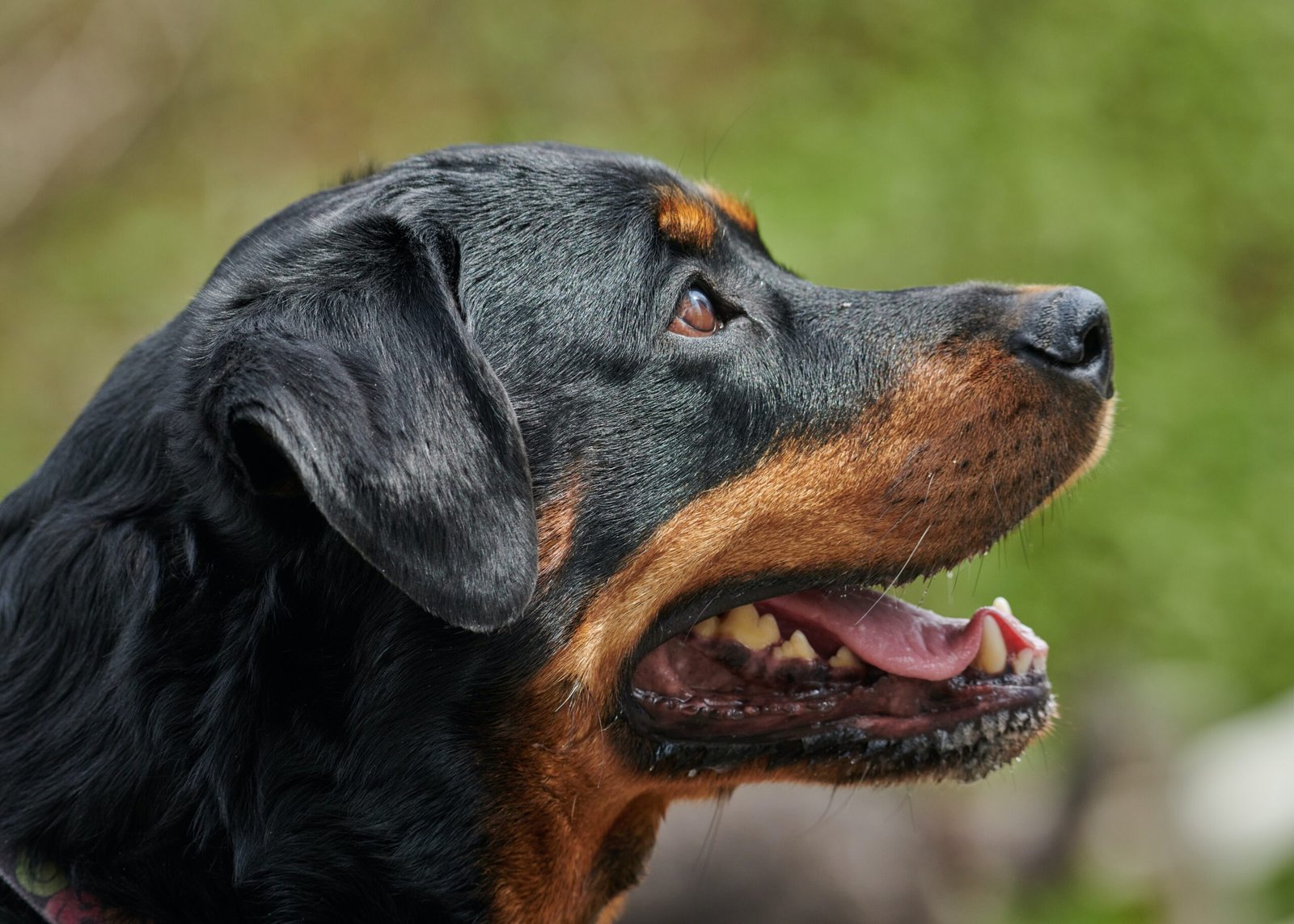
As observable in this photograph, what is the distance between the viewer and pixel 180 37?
9.64 m

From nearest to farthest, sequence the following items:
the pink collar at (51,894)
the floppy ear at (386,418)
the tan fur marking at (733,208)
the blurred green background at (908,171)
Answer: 1. the floppy ear at (386,418)
2. the pink collar at (51,894)
3. the tan fur marking at (733,208)
4. the blurred green background at (908,171)

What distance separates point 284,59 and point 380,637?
828 centimetres

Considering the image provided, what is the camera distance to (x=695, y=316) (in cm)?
288

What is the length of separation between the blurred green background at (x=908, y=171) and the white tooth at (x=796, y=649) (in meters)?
4.23

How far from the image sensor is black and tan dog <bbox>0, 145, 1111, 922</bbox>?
239 centimetres

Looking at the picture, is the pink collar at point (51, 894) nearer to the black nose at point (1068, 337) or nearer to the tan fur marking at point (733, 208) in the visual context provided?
the tan fur marking at point (733, 208)

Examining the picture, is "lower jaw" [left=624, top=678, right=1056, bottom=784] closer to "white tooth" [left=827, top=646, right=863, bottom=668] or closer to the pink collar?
"white tooth" [left=827, top=646, right=863, bottom=668]

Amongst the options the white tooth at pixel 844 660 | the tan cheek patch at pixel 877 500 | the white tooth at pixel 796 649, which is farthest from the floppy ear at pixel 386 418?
the white tooth at pixel 844 660

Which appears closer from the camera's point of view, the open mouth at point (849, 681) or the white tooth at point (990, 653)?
the open mouth at point (849, 681)

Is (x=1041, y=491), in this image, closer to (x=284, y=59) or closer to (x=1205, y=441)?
(x=1205, y=441)

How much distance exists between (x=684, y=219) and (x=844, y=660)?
1.01 meters

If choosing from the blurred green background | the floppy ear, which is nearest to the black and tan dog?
the floppy ear

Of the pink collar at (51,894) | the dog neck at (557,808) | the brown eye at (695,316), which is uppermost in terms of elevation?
the brown eye at (695,316)

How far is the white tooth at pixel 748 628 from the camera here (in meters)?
2.94
